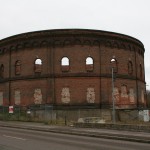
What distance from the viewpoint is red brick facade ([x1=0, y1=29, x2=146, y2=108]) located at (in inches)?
1652

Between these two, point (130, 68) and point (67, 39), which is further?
point (130, 68)

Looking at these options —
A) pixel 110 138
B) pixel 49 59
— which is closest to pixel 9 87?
pixel 49 59

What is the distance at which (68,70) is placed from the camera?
42.4 m

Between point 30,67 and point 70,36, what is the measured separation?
21.4ft

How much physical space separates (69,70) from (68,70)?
129 mm

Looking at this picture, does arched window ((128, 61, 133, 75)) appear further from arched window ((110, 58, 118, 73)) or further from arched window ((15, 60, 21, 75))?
arched window ((15, 60, 21, 75))

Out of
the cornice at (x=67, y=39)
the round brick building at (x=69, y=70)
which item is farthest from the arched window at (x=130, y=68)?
the cornice at (x=67, y=39)

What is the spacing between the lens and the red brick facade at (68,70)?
138 ft

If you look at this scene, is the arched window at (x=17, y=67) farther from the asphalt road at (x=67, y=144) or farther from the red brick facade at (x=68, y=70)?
the asphalt road at (x=67, y=144)

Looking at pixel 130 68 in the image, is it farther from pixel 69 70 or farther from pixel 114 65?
pixel 69 70

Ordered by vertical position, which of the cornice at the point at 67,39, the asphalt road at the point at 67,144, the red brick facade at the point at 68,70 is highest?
the cornice at the point at 67,39

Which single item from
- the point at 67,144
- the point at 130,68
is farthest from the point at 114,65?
the point at 67,144

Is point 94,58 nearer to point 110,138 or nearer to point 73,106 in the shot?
point 73,106

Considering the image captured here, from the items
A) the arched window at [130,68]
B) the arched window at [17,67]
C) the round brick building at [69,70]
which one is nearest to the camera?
the round brick building at [69,70]
